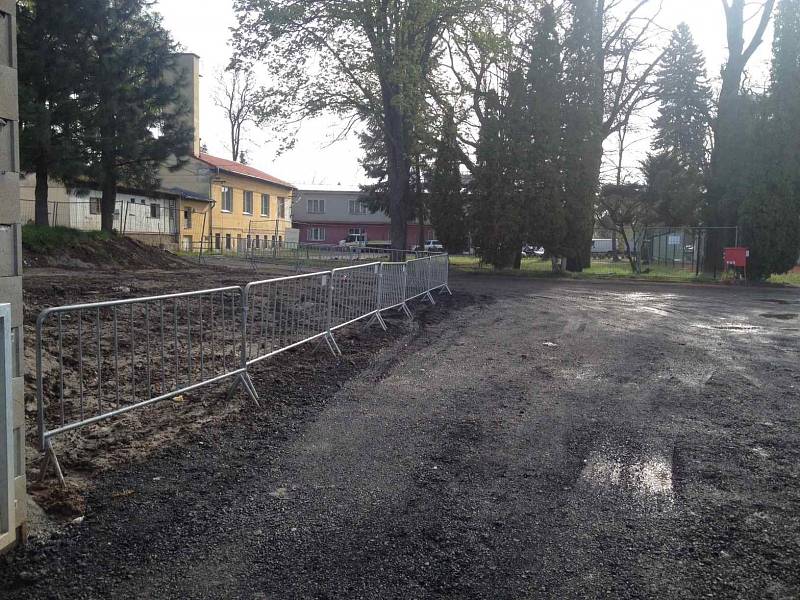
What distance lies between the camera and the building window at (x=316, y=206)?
72.2m

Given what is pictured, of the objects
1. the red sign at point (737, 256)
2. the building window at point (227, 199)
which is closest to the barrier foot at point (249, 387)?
the red sign at point (737, 256)

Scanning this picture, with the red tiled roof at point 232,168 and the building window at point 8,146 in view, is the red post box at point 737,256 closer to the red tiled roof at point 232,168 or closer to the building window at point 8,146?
the building window at point 8,146

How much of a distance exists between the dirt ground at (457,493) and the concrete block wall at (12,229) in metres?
0.41

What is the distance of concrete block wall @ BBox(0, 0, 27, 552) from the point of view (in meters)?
3.64

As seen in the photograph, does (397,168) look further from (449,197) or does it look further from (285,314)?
(285,314)

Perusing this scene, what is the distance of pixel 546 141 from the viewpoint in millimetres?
29766

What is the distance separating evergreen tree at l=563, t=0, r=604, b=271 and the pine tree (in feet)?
18.5

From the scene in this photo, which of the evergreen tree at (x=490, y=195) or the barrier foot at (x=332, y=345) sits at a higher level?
the evergreen tree at (x=490, y=195)

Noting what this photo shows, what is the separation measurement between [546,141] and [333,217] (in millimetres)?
44419

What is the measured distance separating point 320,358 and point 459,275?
21.3m

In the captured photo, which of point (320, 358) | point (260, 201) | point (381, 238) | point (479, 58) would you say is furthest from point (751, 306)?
point (381, 238)

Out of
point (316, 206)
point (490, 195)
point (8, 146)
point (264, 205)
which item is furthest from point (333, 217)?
point (8, 146)

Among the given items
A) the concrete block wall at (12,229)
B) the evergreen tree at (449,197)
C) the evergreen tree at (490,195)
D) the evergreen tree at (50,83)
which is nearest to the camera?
the concrete block wall at (12,229)

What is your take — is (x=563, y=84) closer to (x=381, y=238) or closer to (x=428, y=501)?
(x=428, y=501)
